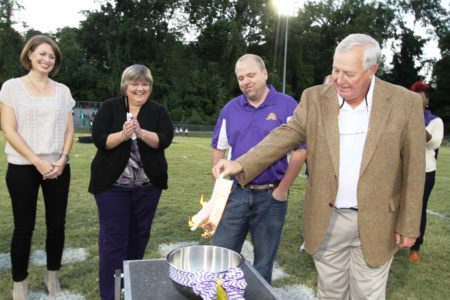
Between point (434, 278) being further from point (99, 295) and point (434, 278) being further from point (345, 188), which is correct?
point (99, 295)

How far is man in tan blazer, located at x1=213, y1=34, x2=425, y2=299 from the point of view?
2346mm

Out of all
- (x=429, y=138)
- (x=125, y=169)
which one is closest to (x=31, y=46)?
(x=125, y=169)

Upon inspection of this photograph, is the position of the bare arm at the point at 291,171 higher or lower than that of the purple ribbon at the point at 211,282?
higher

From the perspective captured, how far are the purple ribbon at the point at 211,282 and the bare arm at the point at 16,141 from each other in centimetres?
199

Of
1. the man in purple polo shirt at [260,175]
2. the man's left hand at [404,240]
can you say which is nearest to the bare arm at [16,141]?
the man in purple polo shirt at [260,175]

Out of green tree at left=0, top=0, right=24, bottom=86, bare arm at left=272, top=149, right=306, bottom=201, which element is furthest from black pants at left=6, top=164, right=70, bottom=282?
green tree at left=0, top=0, right=24, bottom=86

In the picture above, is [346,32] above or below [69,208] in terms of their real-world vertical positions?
above

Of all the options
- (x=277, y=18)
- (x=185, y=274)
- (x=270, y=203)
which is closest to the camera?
(x=185, y=274)

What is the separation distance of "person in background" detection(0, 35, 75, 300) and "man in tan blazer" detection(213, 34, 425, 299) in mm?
1913

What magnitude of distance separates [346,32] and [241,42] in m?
19.4

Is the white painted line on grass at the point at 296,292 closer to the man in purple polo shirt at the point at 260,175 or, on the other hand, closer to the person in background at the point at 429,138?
the man in purple polo shirt at the point at 260,175

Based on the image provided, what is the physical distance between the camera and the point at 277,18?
49.5 m

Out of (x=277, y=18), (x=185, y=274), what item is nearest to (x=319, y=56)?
(x=277, y=18)

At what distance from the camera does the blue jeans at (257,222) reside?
3285 millimetres
